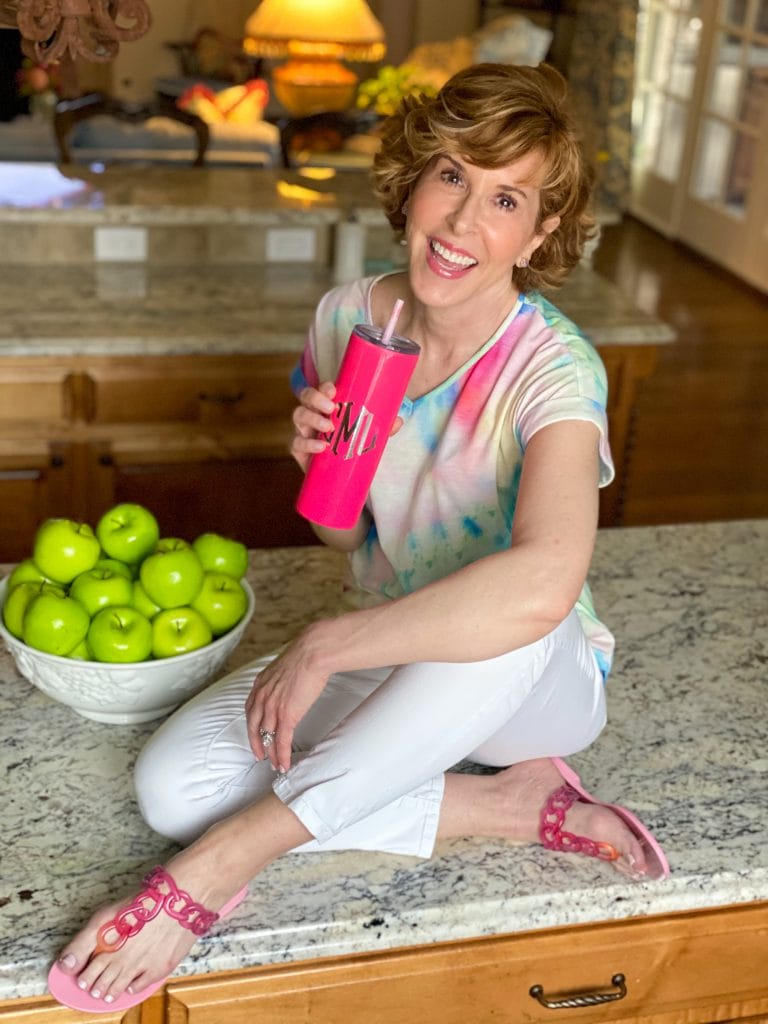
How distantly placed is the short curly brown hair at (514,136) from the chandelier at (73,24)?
14.0 inches

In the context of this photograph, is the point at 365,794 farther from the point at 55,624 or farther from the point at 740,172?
the point at 740,172

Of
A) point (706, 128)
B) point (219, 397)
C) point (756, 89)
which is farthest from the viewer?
point (706, 128)

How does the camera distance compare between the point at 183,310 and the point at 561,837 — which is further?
the point at 183,310

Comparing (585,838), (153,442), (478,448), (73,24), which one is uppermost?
(73,24)

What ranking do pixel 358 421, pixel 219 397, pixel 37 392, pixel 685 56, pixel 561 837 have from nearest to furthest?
pixel 358 421 → pixel 561 837 → pixel 37 392 → pixel 219 397 → pixel 685 56

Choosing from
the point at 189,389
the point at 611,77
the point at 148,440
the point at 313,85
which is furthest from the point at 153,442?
the point at 611,77

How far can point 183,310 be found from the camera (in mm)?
2945

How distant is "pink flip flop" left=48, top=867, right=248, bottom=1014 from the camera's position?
1.23m

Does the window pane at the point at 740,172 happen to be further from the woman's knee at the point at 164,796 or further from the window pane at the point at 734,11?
the woman's knee at the point at 164,796

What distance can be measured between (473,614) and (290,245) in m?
2.19

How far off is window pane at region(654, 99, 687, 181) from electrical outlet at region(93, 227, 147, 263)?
15.5ft

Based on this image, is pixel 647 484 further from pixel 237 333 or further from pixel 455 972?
pixel 455 972

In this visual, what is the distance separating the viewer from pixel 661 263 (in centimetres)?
674

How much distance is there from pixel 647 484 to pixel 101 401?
2121 mm
